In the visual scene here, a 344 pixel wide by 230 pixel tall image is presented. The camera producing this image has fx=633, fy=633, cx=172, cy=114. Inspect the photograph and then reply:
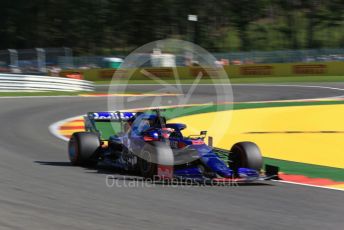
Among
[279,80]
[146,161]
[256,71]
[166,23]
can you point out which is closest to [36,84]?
[279,80]

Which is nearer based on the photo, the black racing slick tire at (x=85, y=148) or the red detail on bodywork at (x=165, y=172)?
the red detail on bodywork at (x=165, y=172)

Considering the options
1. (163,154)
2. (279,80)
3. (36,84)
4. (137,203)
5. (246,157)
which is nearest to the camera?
(137,203)

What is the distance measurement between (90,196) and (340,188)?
11.1 ft

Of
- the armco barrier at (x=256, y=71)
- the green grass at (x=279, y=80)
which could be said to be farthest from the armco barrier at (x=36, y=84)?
the armco barrier at (x=256, y=71)

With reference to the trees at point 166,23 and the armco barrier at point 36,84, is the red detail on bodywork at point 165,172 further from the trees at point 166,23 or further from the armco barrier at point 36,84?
the trees at point 166,23

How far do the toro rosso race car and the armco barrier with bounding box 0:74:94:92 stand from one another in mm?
18610

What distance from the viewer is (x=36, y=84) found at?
1133 inches

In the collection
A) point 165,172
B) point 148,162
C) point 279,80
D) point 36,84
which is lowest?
point 165,172

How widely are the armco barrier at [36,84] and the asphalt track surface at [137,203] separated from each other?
1761 cm

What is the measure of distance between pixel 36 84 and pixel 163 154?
21.5 metres

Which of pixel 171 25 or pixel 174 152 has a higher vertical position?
pixel 171 25

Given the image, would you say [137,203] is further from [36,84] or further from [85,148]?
[36,84]

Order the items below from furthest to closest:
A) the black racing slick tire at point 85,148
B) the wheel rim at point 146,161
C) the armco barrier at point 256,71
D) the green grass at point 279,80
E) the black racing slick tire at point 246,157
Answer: the armco barrier at point 256,71
the green grass at point 279,80
the black racing slick tire at point 85,148
the black racing slick tire at point 246,157
the wheel rim at point 146,161

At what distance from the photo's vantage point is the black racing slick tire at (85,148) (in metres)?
9.70
